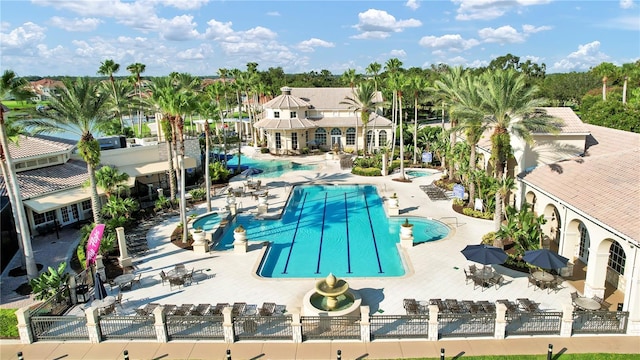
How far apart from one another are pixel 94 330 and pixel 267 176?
30.1 metres

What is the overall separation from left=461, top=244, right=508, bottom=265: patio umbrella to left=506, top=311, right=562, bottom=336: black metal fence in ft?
12.4

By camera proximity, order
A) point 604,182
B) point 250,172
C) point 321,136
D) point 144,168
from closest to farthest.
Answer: point 604,182, point 144,168, point 250,172, point 321,136

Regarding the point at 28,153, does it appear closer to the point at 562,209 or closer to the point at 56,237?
the point at 56,237

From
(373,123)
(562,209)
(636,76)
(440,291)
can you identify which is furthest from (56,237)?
(636,76)

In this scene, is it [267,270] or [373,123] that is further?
[373,123]

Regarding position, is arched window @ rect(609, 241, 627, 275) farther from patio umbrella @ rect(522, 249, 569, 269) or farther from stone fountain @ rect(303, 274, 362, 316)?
stone fountain @ rect(303, 274, 362, 316)

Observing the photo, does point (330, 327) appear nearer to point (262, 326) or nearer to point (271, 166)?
point (262, 326)

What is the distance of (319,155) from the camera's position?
5619 cm

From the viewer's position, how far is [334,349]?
14781 millimetres

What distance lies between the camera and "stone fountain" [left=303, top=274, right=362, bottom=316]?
652 inches

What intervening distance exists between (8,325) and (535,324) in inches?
789

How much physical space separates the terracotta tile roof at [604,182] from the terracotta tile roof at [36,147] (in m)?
32.9

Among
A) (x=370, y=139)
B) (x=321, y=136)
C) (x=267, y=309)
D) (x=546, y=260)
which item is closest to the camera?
(x=267, y=309)

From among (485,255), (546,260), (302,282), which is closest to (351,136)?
(302,282)
